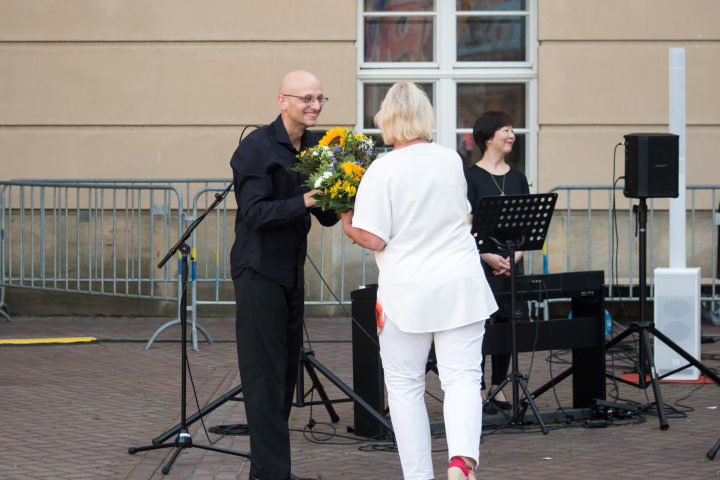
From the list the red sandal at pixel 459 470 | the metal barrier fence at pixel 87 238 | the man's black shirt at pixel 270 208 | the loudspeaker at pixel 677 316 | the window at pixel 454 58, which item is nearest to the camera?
the red sandal at pixel 459 470

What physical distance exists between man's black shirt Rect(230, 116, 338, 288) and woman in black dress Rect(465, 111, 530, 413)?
6.85 ft

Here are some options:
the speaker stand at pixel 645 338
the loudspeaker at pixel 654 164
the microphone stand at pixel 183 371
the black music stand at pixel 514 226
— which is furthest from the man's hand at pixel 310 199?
the loudspeaker at pixel 654 164

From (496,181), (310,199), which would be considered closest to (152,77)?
(496,181)

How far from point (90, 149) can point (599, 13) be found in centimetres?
560

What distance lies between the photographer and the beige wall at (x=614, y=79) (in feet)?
35.1

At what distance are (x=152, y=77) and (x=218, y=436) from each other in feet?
18.7

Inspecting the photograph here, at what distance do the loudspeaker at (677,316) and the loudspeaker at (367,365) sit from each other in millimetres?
2855

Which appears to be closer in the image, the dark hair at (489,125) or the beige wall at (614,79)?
the dark hair at (489,125)

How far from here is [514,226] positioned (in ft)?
19.5

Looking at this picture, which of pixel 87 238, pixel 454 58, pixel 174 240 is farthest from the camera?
pixel 454 58

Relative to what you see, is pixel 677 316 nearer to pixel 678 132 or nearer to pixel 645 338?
pixel 645 338

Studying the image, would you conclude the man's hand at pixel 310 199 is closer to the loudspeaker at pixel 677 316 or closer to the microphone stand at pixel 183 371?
the microphone stand at pixel 183 371

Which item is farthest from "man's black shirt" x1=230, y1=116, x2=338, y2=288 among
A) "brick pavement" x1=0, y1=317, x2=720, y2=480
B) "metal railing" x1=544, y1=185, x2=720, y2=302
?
"metal railing" x1=544, y1=185, x2=720, y2=302

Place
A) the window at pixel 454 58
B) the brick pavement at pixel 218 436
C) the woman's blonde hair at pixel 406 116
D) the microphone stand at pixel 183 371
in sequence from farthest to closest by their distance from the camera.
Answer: the window at pixel 454 58 < the brick pavement at pixel 218 436 < the microphone stand at pixel 183 371 < the woman's blonde hair at pixel 406 116
